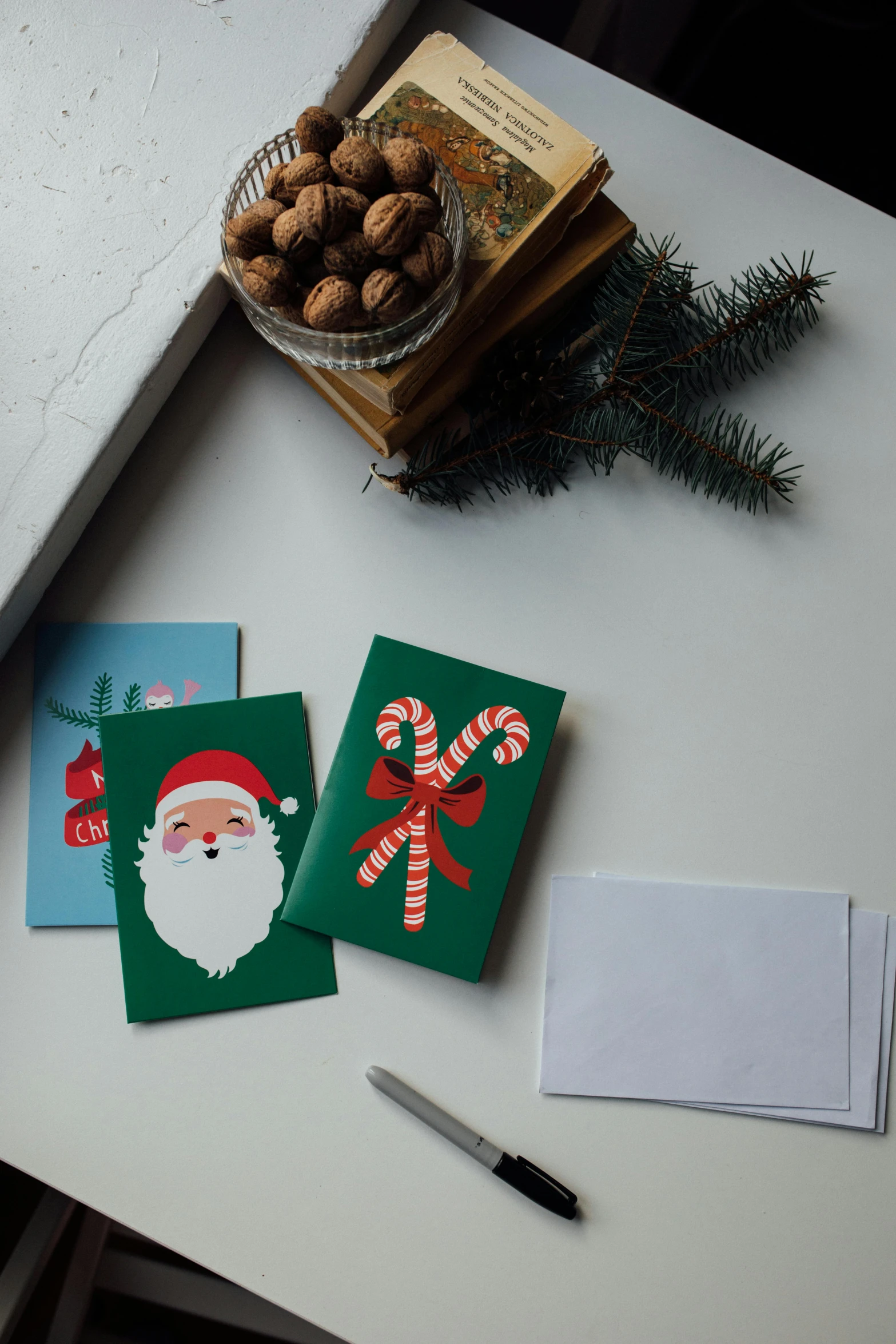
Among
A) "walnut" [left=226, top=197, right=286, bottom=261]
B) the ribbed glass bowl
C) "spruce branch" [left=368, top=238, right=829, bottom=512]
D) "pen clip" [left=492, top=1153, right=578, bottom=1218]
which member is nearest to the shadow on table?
"pen clip" [left=492, top=1153, right=578, bottom=1218]

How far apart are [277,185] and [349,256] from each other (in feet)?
0.31

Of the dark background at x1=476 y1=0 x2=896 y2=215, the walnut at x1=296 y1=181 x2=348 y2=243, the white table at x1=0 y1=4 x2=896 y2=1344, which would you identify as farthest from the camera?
the dark background at x1=476 y1=0 x2=896 y2=215

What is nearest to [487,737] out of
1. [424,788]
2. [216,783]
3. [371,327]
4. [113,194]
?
[424,788]

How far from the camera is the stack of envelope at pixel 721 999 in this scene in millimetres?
708

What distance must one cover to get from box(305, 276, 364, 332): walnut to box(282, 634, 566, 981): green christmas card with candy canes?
0.86 ft

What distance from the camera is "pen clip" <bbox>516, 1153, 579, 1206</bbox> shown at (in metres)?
0.69

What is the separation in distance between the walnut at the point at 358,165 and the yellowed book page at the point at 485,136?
0.10 m

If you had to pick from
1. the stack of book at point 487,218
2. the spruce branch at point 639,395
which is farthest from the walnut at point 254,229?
the spruce branch at point 639,395

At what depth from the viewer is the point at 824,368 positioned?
31.4 inches

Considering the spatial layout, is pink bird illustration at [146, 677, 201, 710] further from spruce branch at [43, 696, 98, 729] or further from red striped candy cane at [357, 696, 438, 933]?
red striped candy cane at [357, 696, 438, 933]

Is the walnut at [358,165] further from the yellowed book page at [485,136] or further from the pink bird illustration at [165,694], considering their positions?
the pink bird illustration at [165,694]

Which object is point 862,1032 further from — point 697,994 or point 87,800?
point 87,800

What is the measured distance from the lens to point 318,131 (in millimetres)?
633

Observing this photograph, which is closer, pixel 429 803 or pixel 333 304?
pixel 333 304
